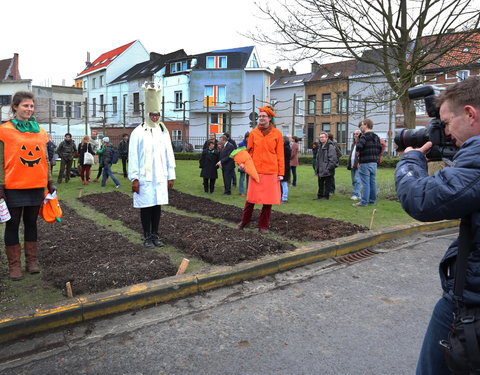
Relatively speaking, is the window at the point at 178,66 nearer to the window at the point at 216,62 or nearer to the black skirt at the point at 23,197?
the window at the point at 216,62

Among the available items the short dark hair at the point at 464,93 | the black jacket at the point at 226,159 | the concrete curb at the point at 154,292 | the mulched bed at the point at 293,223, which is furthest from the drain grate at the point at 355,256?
the black jacket at the point at 226,159

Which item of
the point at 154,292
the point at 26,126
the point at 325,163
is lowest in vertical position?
the point at 154,292

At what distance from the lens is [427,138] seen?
6.31 ft

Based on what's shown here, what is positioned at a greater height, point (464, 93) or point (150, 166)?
point (464, 93)

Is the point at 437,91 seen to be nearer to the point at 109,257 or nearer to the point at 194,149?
the point at 109,257

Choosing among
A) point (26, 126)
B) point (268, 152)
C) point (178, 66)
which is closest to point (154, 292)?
point (26, 126)

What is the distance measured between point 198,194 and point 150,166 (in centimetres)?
644

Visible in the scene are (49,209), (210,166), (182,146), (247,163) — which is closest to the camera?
(49,209)

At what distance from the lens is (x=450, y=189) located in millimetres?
1600

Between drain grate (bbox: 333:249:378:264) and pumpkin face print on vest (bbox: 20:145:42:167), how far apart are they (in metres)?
4.34

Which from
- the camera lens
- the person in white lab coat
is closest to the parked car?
the person in white lab coat

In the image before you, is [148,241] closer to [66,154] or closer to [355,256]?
[355,256]

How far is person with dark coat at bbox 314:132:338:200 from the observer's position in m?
10.7

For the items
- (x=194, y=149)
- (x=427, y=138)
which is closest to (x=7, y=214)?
(x=427, y=138)
